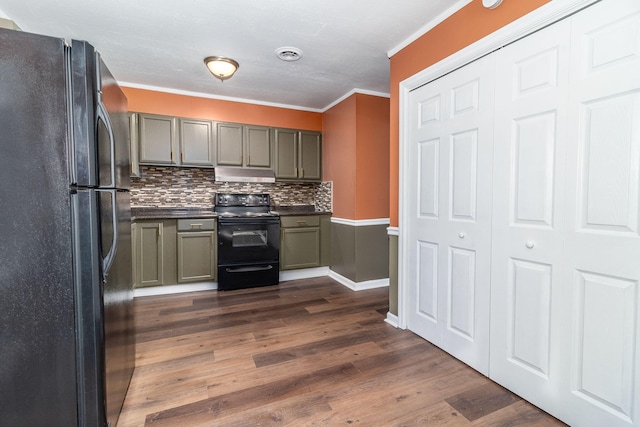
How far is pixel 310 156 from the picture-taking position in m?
4.31

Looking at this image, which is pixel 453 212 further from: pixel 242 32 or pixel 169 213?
pixel 169 213

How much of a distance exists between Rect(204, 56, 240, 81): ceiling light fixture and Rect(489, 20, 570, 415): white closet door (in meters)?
2.18

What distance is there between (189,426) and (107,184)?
122 centimetres

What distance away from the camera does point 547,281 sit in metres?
1.56

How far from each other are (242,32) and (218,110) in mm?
1669

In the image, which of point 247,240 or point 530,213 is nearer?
point 530,213

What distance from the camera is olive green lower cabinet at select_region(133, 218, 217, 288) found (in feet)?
10.9

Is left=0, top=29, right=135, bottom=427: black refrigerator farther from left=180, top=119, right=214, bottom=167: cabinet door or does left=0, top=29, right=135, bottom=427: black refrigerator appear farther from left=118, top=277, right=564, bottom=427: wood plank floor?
left=180, top=119, right=214, bottom=167: cabinet door

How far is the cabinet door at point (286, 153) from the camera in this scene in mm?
4129

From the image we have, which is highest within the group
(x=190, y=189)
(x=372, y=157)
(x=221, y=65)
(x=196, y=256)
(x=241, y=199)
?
(x=221, y=65)

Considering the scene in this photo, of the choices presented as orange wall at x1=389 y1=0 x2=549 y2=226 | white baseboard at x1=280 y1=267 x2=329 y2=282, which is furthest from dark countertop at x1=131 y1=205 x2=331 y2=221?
orange wall at x1=389 y1=0 x2=549 y2=226

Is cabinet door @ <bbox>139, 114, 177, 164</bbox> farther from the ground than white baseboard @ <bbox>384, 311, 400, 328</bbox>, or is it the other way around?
cabinet door @ <bbox>139, 114, 177, 164</bbox>

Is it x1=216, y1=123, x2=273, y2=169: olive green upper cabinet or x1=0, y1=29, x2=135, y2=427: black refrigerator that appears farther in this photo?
x1=216, y1=123, x2=273, y2=169: olive green upper cabinet

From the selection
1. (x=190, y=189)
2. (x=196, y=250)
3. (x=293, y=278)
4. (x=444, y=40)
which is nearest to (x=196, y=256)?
(x=196, y=250)
